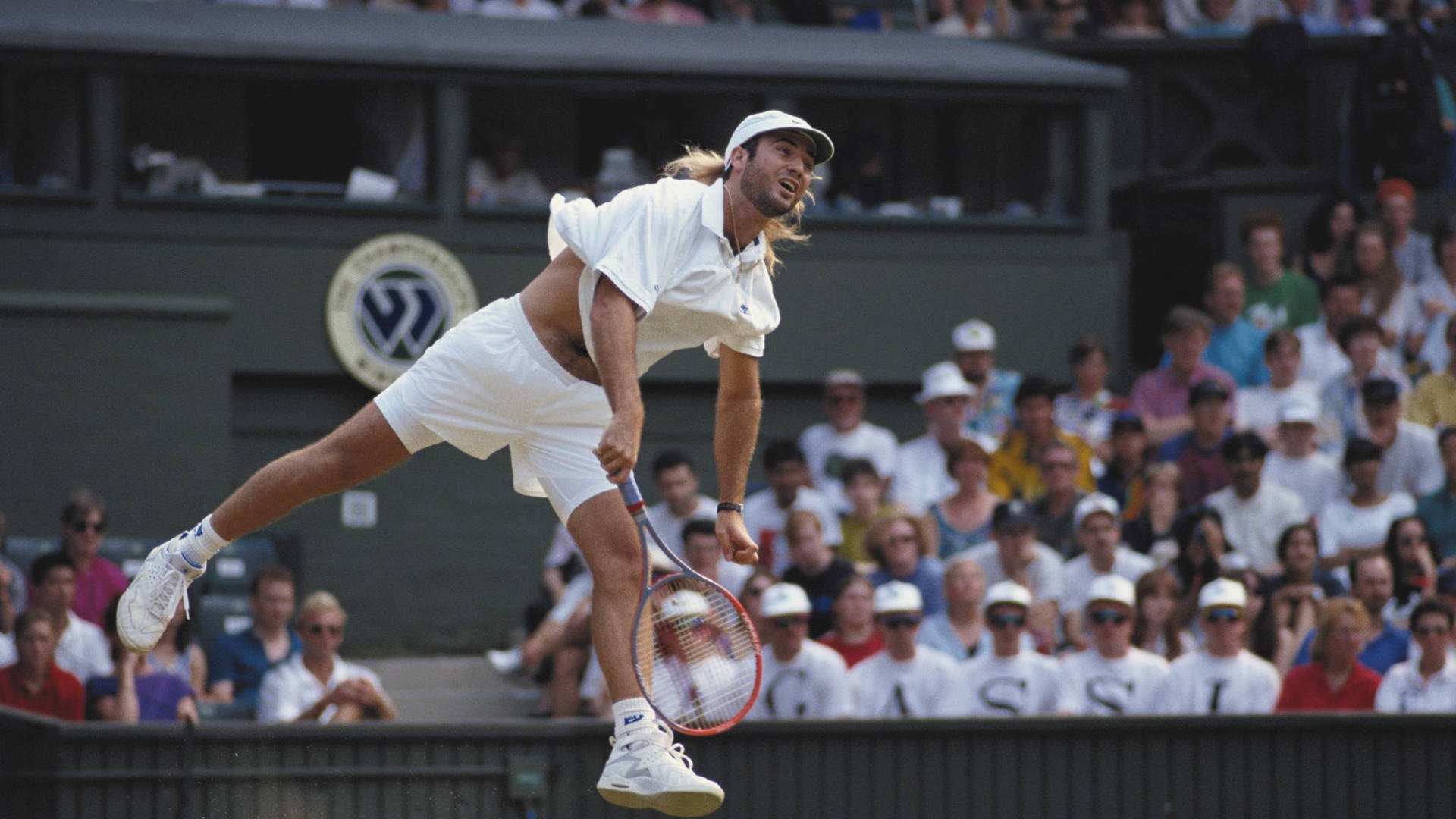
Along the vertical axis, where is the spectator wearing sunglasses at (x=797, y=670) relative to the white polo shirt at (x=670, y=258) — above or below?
below

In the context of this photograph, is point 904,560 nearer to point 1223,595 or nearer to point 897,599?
Answer: point 897,599

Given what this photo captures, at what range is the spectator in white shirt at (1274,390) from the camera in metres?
11.3

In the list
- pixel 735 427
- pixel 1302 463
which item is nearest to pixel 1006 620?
pixel 1302 463

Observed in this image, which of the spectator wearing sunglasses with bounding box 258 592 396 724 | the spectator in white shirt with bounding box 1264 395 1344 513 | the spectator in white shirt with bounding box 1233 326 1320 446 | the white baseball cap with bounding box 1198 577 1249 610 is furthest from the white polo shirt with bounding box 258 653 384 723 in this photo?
the spectator in white shirt with bounding box 1233 326 1320 446

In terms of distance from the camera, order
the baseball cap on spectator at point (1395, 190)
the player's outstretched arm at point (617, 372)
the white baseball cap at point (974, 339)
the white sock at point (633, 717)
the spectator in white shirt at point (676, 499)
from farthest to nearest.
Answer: the baseball cap on spectator at point (1395, 190) → the white baseball cap at point (974, 339) → the spectator in white shirt at point (676, 499) → the white sock at point (633, 717) → the player's outstretched arm at point (617, 372)

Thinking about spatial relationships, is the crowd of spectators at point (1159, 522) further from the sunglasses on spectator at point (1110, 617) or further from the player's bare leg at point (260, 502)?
the player's bare leg at point (260, 502)

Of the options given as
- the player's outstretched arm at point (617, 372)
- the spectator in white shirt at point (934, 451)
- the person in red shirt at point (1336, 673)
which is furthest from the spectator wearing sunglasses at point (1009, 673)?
the player's outstretched arm at point (617, 372)

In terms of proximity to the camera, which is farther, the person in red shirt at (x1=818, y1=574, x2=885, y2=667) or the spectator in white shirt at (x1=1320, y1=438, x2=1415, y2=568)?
the spectator in white shirt at (x1=1320, y1=438, x2=1415, y2=568)

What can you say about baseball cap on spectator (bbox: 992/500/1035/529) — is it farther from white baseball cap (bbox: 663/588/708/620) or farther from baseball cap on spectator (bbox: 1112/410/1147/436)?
white baseball cap (bbox: 663/588/708/620)

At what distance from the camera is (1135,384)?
1188 centimetres

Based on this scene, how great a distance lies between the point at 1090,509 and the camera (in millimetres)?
10125

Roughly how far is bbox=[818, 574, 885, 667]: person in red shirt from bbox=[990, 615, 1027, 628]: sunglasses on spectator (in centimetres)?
56

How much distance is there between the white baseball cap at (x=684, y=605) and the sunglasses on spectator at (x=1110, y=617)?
3679mm

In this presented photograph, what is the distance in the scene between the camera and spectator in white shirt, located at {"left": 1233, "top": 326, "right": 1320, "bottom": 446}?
11344mm
